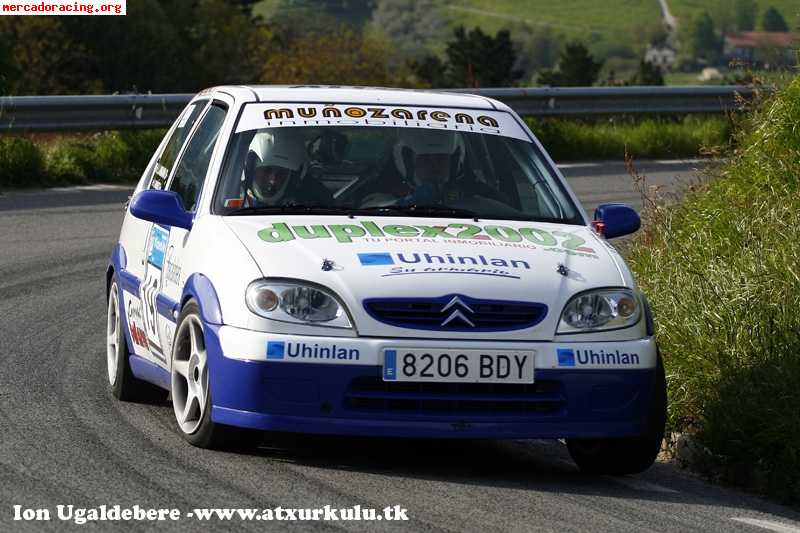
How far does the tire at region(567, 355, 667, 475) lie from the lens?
657 cm

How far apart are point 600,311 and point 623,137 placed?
1537 cm

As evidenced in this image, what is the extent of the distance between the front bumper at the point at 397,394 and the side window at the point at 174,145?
204cm

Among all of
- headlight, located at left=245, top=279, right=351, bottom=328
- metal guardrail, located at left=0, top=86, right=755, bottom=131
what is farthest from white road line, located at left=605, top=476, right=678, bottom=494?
metal guardrail, located at left=0, top=86, right=755, bottom=131

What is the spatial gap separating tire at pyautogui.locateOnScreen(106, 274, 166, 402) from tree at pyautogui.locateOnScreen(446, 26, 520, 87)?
61.7 meters

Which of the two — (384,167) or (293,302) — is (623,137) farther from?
(293,302)

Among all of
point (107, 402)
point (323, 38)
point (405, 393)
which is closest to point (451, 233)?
point (405, 393)

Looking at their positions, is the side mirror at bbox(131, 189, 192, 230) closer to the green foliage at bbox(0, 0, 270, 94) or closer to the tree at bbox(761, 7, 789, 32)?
the green foliage at bbox(0, 0, 270, 94)

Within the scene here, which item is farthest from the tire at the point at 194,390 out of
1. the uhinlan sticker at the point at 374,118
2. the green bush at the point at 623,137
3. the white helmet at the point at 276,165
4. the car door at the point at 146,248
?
the green bush at the point at 623,137

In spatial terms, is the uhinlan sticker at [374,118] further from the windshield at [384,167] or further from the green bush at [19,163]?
the green bush at [19,163]

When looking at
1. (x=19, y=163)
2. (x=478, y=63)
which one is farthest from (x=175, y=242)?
(x=478, y=63)

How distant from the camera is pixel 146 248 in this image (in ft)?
26.0

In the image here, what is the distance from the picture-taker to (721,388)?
7469mm

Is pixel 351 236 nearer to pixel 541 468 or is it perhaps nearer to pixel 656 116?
pixel 541 468

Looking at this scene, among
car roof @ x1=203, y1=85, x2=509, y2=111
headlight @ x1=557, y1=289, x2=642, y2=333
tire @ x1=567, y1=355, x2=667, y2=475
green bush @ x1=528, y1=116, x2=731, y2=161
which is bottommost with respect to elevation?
green bush @ x1=528, y1=116, x2=731, y2=161
